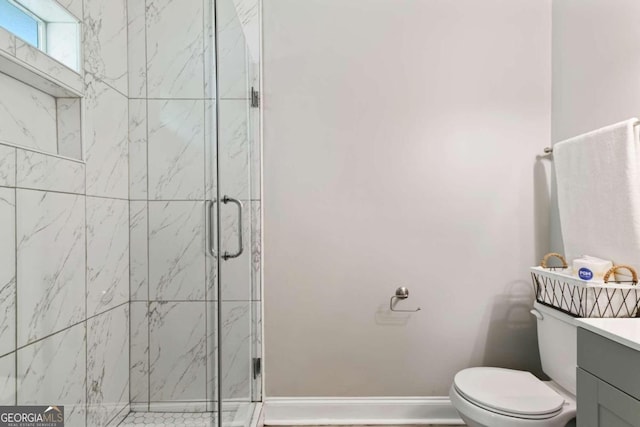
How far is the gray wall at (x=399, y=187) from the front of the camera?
1960mm

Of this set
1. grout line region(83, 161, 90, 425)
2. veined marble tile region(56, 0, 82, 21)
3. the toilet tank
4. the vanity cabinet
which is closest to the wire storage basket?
the toilet tank

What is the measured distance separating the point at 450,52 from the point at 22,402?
86.8 inches

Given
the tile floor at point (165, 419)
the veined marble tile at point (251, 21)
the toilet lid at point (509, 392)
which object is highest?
the veined marble tile at point (251, 21)

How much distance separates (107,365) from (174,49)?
3.18 feet

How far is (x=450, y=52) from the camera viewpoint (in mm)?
1963

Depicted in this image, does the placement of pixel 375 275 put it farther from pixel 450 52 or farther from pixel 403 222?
pixel 450 52

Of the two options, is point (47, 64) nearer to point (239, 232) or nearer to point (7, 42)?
point (7, 42)

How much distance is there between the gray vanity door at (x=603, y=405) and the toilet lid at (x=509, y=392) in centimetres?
30

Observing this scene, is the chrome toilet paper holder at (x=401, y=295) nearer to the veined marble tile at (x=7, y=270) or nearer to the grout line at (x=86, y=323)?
the grout line at (x=86, y=323)

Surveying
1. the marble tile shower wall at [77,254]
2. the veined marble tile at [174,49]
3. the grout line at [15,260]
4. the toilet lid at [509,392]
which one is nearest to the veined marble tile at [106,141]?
the marble tile shower wall at [77,254]

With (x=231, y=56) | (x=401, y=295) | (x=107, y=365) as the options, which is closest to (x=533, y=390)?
(x=401, y=295)

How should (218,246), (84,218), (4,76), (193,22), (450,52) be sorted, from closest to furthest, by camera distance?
(4,76)
(84,218)
(193,22)
(218,246)
(450,52)

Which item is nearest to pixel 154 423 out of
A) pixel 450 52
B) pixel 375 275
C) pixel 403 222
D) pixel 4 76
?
pixel 4 76

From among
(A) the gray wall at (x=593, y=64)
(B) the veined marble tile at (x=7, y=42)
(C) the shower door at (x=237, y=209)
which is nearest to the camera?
(B) the veined marble tile at (x=7, y=42)
